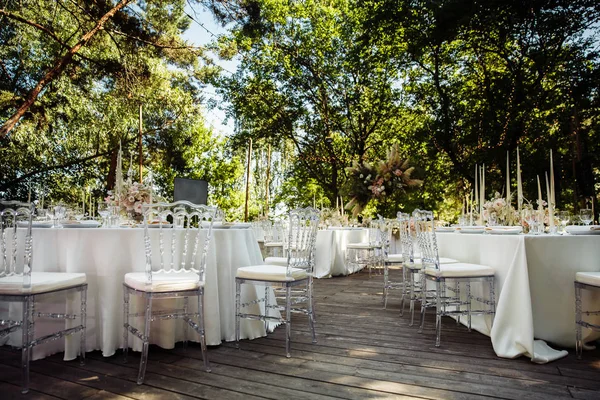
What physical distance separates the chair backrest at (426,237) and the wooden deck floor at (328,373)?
0.64m

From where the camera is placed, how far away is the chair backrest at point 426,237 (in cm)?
323

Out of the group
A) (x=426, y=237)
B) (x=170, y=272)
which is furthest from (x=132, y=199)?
(x=426, y=237)

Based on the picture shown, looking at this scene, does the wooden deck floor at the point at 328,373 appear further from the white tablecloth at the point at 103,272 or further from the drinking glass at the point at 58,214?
the drinking glass at the point at 58,214

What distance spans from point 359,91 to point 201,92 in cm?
508

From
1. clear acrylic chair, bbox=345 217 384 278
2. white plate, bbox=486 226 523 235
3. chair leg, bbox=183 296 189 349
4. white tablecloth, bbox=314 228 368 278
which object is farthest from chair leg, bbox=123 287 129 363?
clear acrylic chair, bbox=345 217 384 278

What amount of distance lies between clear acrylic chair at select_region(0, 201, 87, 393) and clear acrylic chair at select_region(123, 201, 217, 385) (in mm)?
308

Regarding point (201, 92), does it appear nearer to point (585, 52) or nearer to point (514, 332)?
point (585, 52)

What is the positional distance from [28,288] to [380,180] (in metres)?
6.69

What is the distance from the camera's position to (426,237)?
3.49 meters

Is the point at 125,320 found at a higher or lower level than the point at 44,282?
lower

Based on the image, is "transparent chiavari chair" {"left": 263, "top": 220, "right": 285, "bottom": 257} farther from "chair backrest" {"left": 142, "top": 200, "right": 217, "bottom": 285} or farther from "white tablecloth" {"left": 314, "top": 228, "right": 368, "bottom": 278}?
"chair backrest" {"left": 142, "top": 200, "right": 217, "bottom": 285}

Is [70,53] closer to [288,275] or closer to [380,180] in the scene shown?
[380,180]

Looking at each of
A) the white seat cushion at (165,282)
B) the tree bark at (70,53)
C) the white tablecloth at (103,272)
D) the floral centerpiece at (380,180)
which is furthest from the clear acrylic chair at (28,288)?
the floral centerpiece at (380,180)

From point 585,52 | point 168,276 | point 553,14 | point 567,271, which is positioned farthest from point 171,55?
point 585,52
